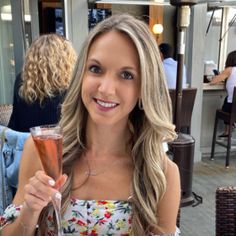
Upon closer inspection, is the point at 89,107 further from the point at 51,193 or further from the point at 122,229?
the point at 122,229

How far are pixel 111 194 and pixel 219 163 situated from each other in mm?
3661

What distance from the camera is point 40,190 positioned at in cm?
88

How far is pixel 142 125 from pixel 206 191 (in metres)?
2.67

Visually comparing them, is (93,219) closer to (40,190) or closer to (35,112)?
(40,190)

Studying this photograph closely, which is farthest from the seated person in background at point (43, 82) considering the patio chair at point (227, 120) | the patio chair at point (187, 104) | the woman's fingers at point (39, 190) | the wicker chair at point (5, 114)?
the patio chair at point (227, 120)

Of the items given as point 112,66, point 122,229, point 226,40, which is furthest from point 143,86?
point 226,40

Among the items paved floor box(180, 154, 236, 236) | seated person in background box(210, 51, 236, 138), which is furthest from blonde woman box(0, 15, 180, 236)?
seated person in background box(210, 51, 236, 138)

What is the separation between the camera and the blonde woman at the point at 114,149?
Result: 3.47 ft

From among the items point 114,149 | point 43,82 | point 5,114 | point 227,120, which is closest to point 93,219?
point 114,149

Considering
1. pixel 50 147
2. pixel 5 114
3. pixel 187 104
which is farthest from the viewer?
pixel 187 104

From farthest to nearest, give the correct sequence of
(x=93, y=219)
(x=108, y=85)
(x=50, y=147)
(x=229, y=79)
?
(x=229, y=79)
(x=93, y=219)
(x=108, y=85)
(x=50, y=147)

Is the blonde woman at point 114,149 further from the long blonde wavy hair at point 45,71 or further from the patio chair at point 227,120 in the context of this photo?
the patio chair at point 227,120

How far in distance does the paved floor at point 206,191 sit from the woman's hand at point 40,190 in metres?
2.19

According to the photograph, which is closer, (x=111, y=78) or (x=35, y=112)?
(x=111, y=78)
